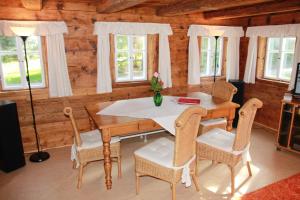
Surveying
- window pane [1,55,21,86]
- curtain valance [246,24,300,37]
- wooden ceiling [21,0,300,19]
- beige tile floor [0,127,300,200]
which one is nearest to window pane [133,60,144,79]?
wooden ceiling [21,0,300,19]

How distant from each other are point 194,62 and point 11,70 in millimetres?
3037

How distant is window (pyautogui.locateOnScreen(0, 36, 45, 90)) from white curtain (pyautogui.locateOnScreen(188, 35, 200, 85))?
2554 mm

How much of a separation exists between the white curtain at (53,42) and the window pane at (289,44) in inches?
149

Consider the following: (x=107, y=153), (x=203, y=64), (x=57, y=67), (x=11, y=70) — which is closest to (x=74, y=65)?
(x=57, y=67)

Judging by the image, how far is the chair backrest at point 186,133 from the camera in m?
2.13

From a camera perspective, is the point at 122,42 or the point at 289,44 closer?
the point at 122,42

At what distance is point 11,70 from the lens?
3.53m

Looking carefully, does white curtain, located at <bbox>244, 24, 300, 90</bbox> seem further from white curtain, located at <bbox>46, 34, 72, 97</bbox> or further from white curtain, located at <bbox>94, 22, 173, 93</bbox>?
white curtain, located at <bbox>46, 34, 72, 97</bbox>

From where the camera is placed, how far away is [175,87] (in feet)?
15.1

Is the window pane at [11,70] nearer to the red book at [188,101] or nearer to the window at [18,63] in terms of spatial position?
the window at [18,63]

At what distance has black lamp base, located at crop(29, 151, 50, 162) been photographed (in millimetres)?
3402

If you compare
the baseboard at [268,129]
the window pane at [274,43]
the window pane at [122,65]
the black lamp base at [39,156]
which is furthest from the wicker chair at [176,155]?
the window pane at [274,43]

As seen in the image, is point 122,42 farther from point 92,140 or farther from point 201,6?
point 92,140

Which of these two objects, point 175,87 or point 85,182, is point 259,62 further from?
point 85,182
